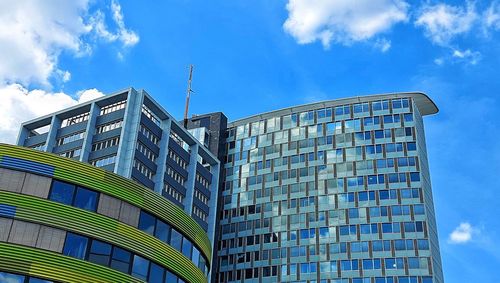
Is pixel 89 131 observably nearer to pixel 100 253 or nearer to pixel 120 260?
pixel 120 260

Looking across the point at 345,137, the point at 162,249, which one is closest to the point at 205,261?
the point at 162,249

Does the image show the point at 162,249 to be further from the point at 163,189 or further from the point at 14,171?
the point at 163,189

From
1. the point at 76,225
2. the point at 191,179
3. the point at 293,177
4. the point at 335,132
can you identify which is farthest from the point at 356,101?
the point at 76,225

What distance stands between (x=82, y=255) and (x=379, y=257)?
72679 mm

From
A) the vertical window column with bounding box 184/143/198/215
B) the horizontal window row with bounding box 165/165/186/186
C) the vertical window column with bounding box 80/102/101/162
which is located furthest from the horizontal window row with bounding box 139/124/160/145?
the vertical window column with bounding box 184/143/198/215

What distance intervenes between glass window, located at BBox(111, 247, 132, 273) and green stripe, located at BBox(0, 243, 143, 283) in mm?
707

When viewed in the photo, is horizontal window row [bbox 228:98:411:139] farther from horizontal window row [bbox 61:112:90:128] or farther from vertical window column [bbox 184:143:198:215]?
horizontal window row [bbox 61:112:90:128]

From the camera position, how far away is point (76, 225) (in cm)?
3556

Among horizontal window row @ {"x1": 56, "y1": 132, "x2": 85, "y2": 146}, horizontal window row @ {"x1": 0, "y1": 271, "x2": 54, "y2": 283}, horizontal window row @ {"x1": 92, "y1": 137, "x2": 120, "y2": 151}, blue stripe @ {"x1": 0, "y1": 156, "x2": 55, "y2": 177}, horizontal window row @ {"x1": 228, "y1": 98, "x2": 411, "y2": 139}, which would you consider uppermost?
horizontal window row @ {"x1": 228, "y1": 98, "x2": 411, "y2": 139}

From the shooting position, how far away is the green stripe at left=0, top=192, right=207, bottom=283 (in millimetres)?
34281

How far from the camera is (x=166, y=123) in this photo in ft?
349

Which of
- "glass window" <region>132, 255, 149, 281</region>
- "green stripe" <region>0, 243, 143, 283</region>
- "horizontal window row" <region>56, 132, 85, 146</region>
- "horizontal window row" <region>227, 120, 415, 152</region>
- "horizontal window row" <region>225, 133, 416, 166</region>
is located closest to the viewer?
"green stripe" <region>0, 243, 143, 283</region>

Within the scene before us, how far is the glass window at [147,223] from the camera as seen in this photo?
3954 cm

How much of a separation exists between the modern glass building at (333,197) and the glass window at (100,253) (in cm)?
6960
